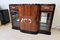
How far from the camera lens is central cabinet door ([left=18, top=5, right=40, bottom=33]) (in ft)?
3.37

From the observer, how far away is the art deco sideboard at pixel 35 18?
1015 mm

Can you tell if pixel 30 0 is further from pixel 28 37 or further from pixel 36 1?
pixel 28 37

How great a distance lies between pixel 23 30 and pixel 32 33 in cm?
11

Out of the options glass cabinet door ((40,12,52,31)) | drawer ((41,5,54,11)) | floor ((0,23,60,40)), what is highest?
drawer ((41,5,54,11))

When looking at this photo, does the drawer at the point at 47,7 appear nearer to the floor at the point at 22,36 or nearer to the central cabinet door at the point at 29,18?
the central cabinet door at the point at 29,18

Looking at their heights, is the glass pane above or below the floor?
above

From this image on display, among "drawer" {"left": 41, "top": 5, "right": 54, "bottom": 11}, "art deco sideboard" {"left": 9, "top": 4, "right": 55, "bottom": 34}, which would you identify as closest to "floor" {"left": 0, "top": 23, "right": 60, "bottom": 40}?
"art deco sideboard" {"left": 9, "top": 4, "right": 55, "bottom": 34}

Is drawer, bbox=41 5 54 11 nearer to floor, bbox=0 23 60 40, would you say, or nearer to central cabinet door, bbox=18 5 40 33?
central cabinet door, bbox=18 5 40 33

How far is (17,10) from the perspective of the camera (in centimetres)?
112

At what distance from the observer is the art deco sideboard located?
3.33ft

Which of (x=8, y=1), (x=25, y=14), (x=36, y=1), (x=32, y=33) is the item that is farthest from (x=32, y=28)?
(x=8, y=1)

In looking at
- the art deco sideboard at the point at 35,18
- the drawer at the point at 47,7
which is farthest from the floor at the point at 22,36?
the drawer at the point at 47,7

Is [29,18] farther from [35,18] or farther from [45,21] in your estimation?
[45,21]

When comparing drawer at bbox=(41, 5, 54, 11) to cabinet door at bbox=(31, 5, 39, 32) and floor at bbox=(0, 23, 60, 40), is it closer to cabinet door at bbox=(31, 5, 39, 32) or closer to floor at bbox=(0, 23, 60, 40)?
cabinet door at bbox=(31, 5, 39, 32)
